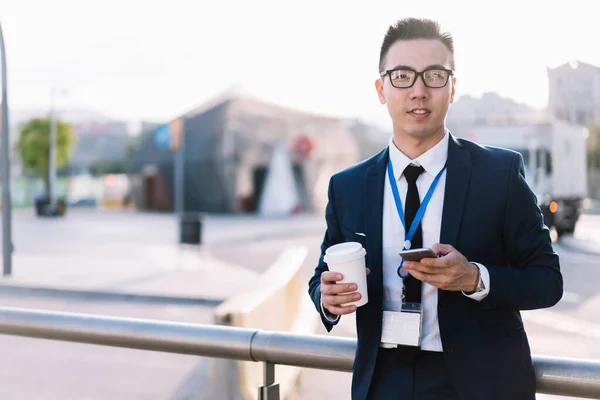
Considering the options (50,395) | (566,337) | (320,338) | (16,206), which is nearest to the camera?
(320,338)

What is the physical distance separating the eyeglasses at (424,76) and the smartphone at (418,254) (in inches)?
19.6

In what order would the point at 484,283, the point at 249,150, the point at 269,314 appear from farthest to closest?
the point at 249,150 < the point at 269,314 < the point at 484,283

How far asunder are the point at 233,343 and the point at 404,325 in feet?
2.07

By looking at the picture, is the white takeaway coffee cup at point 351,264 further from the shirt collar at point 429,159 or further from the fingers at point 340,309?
the shirt collar at point 429,159

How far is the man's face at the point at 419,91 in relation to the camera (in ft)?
5.93

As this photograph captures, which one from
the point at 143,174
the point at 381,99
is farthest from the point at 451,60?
the point at 143,174

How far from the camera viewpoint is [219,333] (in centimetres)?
217

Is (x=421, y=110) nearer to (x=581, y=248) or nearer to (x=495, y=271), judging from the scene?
(x=495, y=271)

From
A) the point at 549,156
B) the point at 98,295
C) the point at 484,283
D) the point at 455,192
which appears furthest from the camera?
the point at 549,156

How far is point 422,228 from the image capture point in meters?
1.79

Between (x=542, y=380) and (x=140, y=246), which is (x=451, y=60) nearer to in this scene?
(x=542, y=380)

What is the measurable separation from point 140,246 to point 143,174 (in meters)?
29.1

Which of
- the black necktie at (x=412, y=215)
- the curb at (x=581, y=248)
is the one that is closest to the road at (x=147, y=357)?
the black necktie at (x=412, y=215)

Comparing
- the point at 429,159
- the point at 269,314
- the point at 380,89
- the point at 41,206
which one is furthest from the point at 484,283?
the point at 41,206
